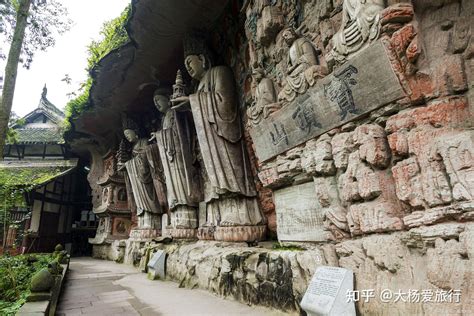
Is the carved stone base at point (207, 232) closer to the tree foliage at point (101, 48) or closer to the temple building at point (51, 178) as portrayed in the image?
the tree foliage at point (101, 48)

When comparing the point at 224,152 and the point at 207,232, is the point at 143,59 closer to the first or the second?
the point at 224,152

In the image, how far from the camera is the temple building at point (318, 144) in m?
1.81

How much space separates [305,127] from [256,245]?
1895mm

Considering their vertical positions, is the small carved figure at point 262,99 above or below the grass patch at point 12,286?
above

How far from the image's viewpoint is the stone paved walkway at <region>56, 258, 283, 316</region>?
3.13m

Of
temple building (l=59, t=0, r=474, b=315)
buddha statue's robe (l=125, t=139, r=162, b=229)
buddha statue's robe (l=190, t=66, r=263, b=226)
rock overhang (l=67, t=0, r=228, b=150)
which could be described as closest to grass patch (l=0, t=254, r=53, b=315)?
temple building (l=59, t=0, r=474, b=315)

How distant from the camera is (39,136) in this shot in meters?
14.7

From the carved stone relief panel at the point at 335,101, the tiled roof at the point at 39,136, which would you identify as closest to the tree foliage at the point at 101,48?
the carved stone relief panel at the point at 335,101

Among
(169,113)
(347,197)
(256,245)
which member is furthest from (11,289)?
(347,197)

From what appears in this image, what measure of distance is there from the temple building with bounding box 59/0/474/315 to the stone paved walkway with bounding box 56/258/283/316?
21 centimetres

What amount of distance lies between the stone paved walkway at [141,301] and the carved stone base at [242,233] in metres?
0.79

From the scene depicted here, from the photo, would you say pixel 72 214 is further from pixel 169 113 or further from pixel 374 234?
pixel 374 234

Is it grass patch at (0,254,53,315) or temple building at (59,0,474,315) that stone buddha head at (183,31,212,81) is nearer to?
temple building at (59,0,474,315)

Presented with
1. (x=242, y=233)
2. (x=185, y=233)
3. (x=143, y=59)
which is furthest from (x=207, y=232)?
(x=143, y=59)
